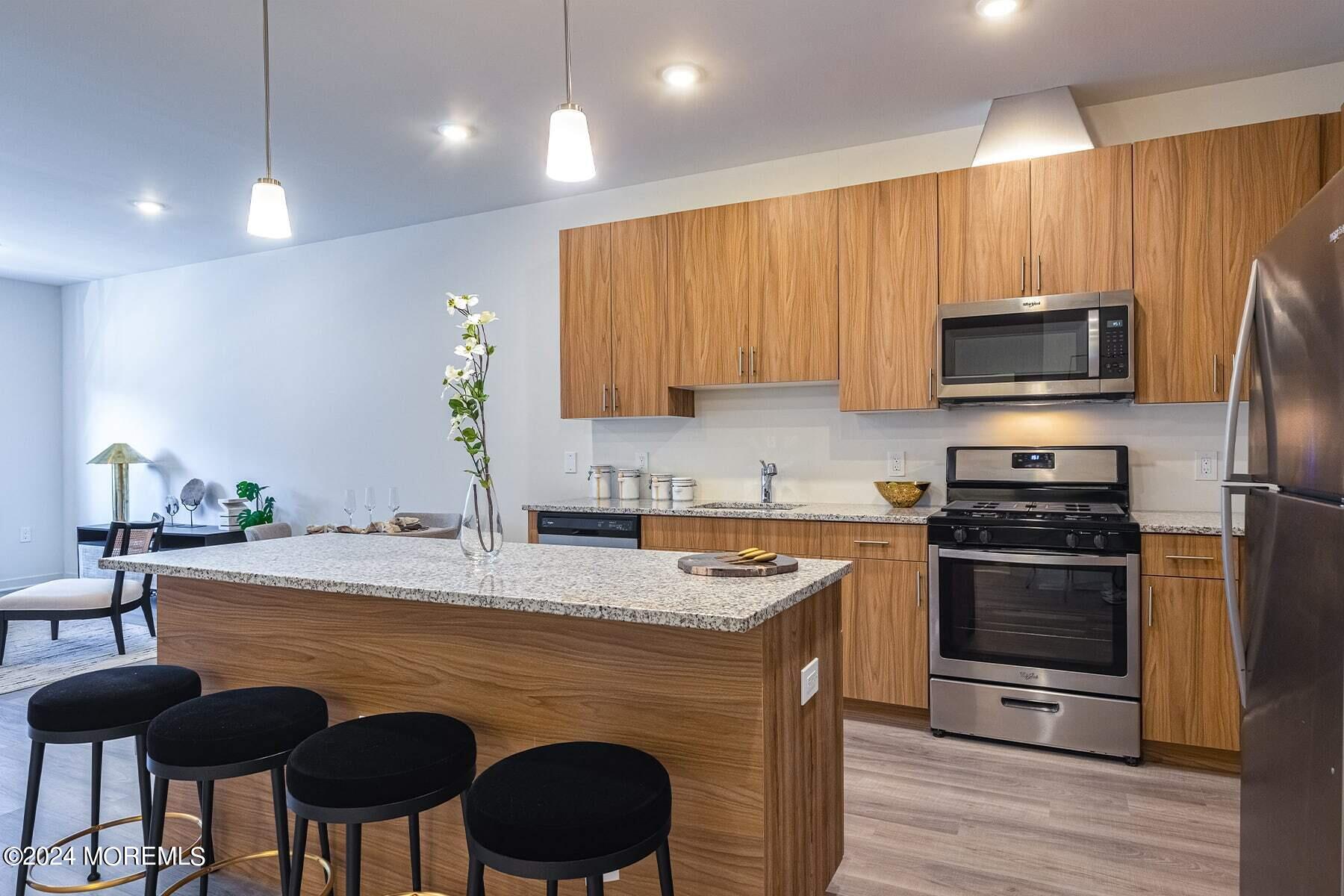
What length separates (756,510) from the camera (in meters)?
3.73

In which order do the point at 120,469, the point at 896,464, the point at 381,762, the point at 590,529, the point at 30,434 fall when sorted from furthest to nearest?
the point at 30,434 → the point at 120,469 → the point at 590,529 → the point at 896,464 → the point at 381,762

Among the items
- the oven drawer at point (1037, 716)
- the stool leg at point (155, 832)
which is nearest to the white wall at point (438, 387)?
the oven drawer at point (1037, 716)

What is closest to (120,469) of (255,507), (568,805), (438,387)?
(255,507)

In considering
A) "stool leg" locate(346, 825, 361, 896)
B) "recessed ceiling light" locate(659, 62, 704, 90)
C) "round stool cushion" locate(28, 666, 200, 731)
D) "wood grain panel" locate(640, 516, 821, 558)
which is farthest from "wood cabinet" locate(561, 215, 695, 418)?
"stool leg" locate(346, 825, 361, 896)

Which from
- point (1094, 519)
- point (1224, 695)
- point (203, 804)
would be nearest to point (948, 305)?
point (1094, 519)

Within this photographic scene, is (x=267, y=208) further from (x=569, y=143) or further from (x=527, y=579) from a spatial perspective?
(x=527, y=579)

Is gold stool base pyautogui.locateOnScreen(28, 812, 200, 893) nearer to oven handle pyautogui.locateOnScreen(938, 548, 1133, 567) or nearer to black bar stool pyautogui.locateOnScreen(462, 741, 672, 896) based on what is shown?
black bar stool pyautogui.locateOnScreen(462, 741, 672, 896)

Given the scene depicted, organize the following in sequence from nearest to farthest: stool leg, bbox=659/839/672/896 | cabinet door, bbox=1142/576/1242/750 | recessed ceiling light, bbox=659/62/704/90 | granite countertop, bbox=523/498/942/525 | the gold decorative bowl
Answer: stool leg, bbox=659/839/672/896
cabinet door, bbox=1142/576/1242/750
recessed ceiling light, bbox=659/62/704/90
granite countertop, bbox=523/498/942/525
the gold decorative bowl

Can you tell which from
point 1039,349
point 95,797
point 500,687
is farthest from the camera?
point 1039,349

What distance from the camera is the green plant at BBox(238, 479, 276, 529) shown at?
19.0 ft

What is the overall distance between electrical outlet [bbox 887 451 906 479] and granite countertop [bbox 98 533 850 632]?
6.64 feet

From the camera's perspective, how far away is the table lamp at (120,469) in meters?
6.45

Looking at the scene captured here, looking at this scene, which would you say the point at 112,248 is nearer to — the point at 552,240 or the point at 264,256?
the point at 264,256

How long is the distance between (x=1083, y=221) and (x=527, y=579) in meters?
2.74
